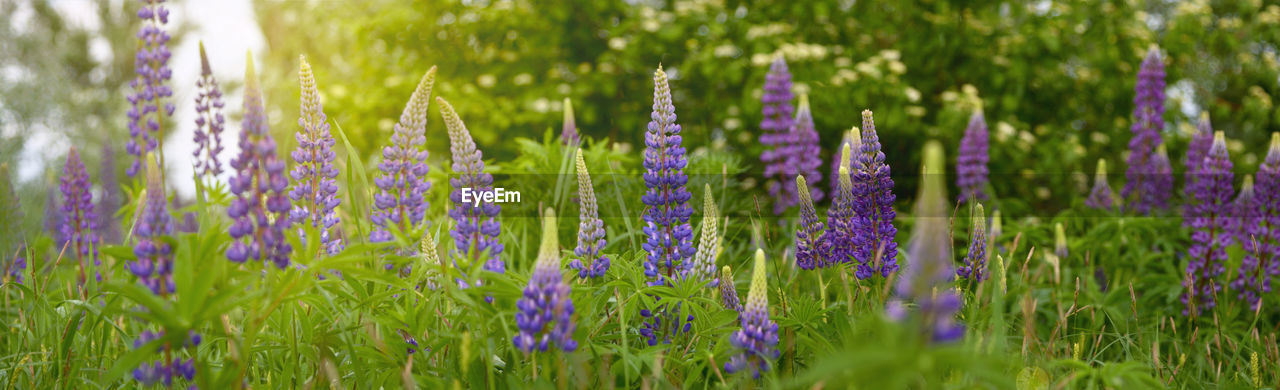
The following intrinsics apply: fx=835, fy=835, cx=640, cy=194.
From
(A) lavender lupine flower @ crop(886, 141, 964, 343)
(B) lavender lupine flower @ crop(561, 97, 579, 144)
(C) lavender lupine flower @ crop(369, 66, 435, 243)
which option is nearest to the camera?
(A) lavender lupine flower @ crop(886, 141, 964, 343)

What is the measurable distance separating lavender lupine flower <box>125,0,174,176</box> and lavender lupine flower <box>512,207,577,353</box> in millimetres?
2771

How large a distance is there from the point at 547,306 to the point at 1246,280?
4171mm

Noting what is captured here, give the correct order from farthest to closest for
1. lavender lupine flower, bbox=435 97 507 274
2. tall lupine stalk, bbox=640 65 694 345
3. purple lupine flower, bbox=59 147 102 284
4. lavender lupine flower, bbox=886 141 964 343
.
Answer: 1. purple lupine flower, bbox=59 147 102 284
2. tall lupine stalk, bbox=640 65 694 345
3. lavender lupine flower, bbox=435 97 507 274
4. lavender lupine flower, bbox=886 141 964 343

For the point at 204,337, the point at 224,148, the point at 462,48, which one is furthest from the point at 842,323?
the point at 462,48

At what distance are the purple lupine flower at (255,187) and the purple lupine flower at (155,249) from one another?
128 millimetres

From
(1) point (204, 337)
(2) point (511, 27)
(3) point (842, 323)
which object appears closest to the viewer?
(3) point (842, 323)

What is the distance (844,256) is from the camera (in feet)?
9.11

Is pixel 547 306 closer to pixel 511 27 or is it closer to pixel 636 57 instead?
pixel 636 57

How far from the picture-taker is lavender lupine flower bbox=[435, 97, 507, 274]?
2281 mm

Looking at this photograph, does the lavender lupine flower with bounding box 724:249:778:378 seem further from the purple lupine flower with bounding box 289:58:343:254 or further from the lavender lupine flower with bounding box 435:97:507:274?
the purple lupine flower with bounding box 289:58:343:254

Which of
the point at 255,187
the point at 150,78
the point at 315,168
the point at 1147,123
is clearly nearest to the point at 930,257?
the point at 255,187

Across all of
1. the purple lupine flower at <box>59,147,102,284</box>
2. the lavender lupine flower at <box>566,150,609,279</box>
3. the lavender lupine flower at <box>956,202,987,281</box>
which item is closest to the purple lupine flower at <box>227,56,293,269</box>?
the lavender lupine flower at <box>566,150,609,279</box>

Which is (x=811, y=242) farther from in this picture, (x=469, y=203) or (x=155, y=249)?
(x=155, y=249)

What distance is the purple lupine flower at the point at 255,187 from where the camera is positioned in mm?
1814
